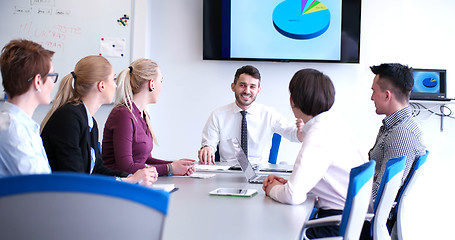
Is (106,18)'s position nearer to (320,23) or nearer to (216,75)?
(216,75)

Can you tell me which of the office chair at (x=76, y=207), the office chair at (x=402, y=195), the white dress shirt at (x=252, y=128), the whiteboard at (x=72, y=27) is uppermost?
the whiteboard at (x=72, y=27)

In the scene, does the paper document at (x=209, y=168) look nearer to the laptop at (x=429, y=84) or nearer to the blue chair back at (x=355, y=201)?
the blue chair back at (x=355, y=201)

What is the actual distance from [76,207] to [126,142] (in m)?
1.84

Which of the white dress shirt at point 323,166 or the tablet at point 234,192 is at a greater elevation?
the white dress shirt at point 323,166

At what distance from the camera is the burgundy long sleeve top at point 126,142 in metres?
2.66

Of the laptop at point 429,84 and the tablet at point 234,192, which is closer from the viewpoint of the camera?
the tablet at point 234,192

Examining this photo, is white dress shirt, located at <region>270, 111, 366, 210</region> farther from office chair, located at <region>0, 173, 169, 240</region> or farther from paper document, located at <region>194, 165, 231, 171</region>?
office chair, located at <region>0, 173, 169, 240</region>

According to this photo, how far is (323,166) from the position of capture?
6.56ft

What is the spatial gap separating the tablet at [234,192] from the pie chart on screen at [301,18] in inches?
109

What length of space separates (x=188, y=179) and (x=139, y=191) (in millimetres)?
1728

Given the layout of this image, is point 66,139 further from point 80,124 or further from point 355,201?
point 355,201

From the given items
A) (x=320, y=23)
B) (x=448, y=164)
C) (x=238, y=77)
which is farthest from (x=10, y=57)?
(x=448, y=164)

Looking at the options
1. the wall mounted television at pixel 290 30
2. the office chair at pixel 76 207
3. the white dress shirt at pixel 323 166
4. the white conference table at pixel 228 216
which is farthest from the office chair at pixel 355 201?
the wall mounted television at pixel 290 30

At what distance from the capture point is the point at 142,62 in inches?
116
